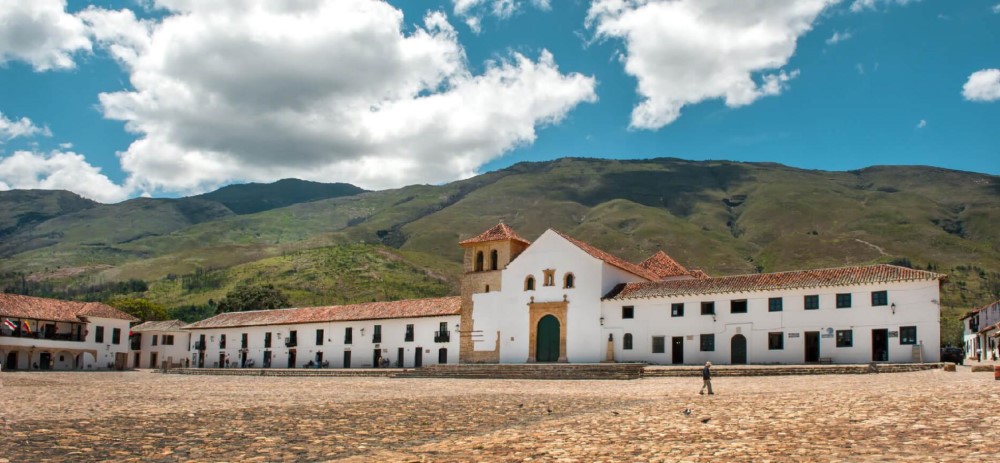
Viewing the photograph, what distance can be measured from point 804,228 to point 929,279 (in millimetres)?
119005

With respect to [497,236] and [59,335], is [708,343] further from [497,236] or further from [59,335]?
[59,335]

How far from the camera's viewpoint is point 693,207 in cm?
18850

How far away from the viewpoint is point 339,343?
50.3 meters

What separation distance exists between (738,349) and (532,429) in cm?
2615

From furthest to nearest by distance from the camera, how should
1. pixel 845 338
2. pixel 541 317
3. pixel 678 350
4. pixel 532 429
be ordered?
pixel 541 317 < pixel 678 350 < pixel 845 338 < pixel 532 429

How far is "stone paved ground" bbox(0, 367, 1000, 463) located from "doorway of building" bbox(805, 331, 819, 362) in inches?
666

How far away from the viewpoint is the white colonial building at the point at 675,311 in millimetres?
32719

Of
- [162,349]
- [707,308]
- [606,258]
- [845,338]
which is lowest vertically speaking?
[162,349]

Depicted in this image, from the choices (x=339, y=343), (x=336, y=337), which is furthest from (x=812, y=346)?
(x=336, y=337)

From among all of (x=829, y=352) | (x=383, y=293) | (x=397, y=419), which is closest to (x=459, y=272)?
(x=383, y=293)

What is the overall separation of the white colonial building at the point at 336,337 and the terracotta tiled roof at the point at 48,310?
6.27 m

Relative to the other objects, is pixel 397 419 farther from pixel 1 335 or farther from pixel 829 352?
pixel 1 335

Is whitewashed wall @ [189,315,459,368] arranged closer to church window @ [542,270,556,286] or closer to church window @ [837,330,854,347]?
church window @ [542,270,556,286]

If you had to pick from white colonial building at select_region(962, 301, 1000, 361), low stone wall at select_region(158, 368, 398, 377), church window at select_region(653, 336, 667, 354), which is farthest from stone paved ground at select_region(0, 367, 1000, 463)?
white colonial building at select_region(962, 301, 1000, 361)
